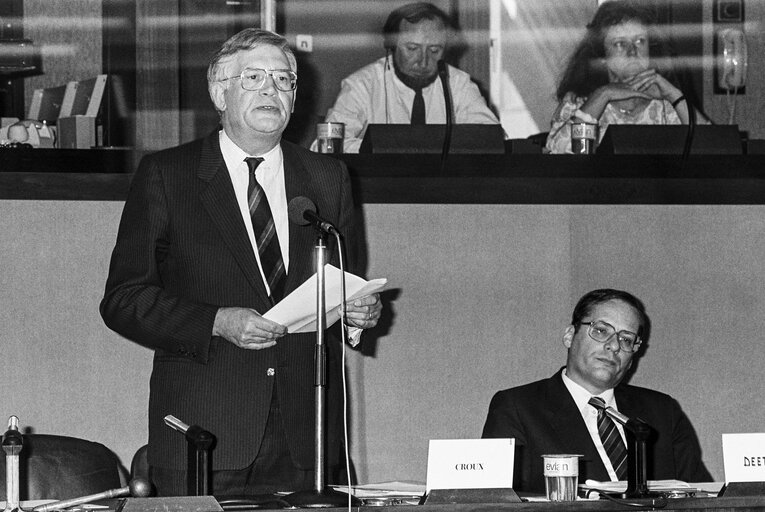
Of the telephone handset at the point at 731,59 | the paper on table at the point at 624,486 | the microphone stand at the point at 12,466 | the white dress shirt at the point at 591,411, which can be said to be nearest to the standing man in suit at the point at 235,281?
the microphone stand at the point at 12,466

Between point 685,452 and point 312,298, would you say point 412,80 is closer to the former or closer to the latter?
point 685,452

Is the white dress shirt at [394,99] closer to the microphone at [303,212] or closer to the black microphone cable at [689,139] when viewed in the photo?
the black microphone cable at [689,139]

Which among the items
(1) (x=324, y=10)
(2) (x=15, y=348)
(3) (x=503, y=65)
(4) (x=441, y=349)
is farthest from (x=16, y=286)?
(3) (x=503, y=65)

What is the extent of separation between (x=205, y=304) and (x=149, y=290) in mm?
115

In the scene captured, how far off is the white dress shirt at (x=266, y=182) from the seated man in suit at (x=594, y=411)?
860mm

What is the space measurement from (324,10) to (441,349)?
262 cm

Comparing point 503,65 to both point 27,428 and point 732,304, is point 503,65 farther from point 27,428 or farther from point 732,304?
point 27,428

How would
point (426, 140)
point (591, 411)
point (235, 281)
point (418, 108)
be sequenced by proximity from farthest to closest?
point (418, 108) < point (426, 140) < point (591, 411) < point (235, 281)

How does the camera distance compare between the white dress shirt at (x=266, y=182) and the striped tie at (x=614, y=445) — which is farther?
the striped tie at (x=614, y=445)

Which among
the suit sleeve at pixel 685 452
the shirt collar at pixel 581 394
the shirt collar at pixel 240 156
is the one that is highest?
the shirt collar at pixel 240 156

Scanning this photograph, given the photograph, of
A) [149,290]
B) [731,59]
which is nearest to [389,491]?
[149,290]

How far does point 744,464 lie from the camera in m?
2.19

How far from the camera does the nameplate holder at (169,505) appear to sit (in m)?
1.88

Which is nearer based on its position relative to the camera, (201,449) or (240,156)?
(201,449)
